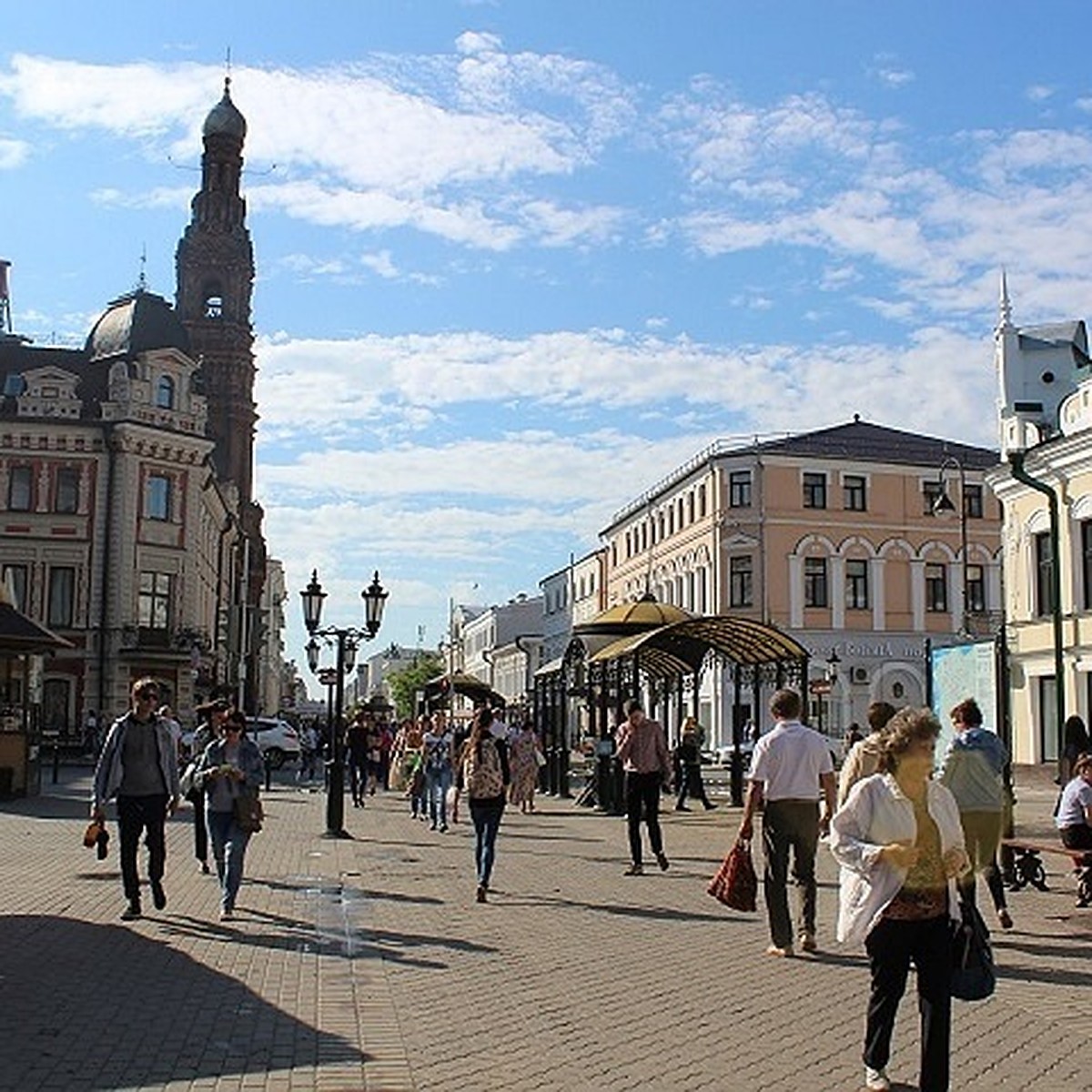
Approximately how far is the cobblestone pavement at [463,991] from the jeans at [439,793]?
6805 millimetres

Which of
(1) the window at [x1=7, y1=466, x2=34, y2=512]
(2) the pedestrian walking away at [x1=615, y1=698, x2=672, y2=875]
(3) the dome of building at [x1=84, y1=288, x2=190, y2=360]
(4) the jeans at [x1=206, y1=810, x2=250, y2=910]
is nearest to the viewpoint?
(4) the jeans at [x1=206, y1=810, x2=250, y2=910]

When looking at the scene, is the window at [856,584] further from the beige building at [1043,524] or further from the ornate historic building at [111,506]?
the ornate historic building at [111,506]

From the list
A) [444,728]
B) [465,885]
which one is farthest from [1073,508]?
[465,885]

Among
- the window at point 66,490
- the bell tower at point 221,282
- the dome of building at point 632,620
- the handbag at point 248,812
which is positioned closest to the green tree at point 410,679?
the bell tower at point 221,282

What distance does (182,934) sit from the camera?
1129 centimetres

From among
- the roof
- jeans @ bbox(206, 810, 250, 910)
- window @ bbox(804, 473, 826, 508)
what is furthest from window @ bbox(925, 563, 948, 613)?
jeans @ bbox(206, 810, 250, 910)

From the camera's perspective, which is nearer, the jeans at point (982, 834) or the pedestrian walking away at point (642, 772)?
the jeans at point (982, 834)

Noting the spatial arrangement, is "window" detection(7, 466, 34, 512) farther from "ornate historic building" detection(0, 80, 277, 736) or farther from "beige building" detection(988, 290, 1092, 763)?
"beige building" detection(988, 290, 1092, 763)

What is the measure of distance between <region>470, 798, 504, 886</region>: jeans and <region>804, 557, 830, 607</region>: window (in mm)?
51588

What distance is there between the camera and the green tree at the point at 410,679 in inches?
5202

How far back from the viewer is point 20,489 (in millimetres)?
55375

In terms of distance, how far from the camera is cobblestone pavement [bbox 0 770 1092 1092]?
7.21 m

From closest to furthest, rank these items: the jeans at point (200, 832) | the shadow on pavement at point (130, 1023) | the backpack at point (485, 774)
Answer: the shadow on pavement at point (130, 1023), the backpack at point (485, 774), the jeans at point (200, 832)

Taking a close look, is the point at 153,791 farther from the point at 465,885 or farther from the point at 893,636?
the point at 893,636
